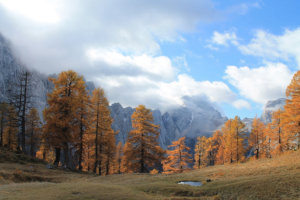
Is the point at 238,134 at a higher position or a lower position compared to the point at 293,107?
lower

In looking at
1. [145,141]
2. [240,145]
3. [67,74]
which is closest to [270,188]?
[145,141]

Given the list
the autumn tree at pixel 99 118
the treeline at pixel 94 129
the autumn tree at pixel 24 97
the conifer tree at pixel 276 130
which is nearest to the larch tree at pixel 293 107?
the treeline at pixel 94 129

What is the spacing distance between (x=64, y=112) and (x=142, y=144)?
1378cm

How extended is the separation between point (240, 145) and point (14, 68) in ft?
349

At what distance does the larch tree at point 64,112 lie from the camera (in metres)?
29.4

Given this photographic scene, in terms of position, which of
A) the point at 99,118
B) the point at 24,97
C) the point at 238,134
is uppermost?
the point at 24,97

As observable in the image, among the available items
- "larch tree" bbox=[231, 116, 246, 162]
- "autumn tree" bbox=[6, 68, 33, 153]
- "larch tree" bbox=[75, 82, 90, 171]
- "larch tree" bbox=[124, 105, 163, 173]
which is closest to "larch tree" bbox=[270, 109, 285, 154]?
"larch tree" bbox=[231, 116, 246, 162]

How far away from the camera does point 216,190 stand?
15.8 m

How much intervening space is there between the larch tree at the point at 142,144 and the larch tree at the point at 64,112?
10054mm

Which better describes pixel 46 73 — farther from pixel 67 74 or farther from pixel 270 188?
pixel 270 188

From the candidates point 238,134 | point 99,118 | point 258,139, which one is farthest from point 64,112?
point 258,139

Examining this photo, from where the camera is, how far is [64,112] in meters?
30.4

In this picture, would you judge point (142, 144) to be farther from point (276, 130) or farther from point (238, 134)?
point (276, 130)

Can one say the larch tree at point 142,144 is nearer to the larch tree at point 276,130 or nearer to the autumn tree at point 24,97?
the autumn tree at point 24,97
